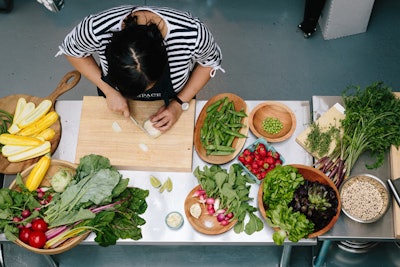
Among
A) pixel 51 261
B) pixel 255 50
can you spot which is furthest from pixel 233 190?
pixel 255 50

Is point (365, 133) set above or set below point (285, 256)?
above

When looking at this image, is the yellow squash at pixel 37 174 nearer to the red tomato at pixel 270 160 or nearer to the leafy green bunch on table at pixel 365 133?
the red tomato at pixel 270 160

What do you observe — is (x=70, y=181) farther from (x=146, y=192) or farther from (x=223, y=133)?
(x=223, y=133)

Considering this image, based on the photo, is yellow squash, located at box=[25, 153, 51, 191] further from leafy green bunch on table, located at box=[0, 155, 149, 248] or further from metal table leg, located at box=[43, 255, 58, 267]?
metal table leg, located at box=[43, 255, 58, 267]

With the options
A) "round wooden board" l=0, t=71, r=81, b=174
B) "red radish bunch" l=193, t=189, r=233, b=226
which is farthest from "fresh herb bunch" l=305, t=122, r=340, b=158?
"round wooden board" l=0, t=71, r=81, b=174

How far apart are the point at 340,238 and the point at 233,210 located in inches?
22.6

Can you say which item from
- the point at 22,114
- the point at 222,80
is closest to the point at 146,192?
the point at 22,114

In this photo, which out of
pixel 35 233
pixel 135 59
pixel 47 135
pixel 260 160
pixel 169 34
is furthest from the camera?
pixel 47 135

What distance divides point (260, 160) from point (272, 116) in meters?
0.32

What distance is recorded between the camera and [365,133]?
2455 mm

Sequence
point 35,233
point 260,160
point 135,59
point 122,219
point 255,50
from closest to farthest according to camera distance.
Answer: point 135,59
point 35,233
point 122,219
point 260,160
point 255,50

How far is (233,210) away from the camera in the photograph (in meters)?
2.34

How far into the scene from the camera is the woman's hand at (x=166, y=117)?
2.50 metres

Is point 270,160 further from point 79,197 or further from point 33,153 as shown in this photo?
point 33,153
